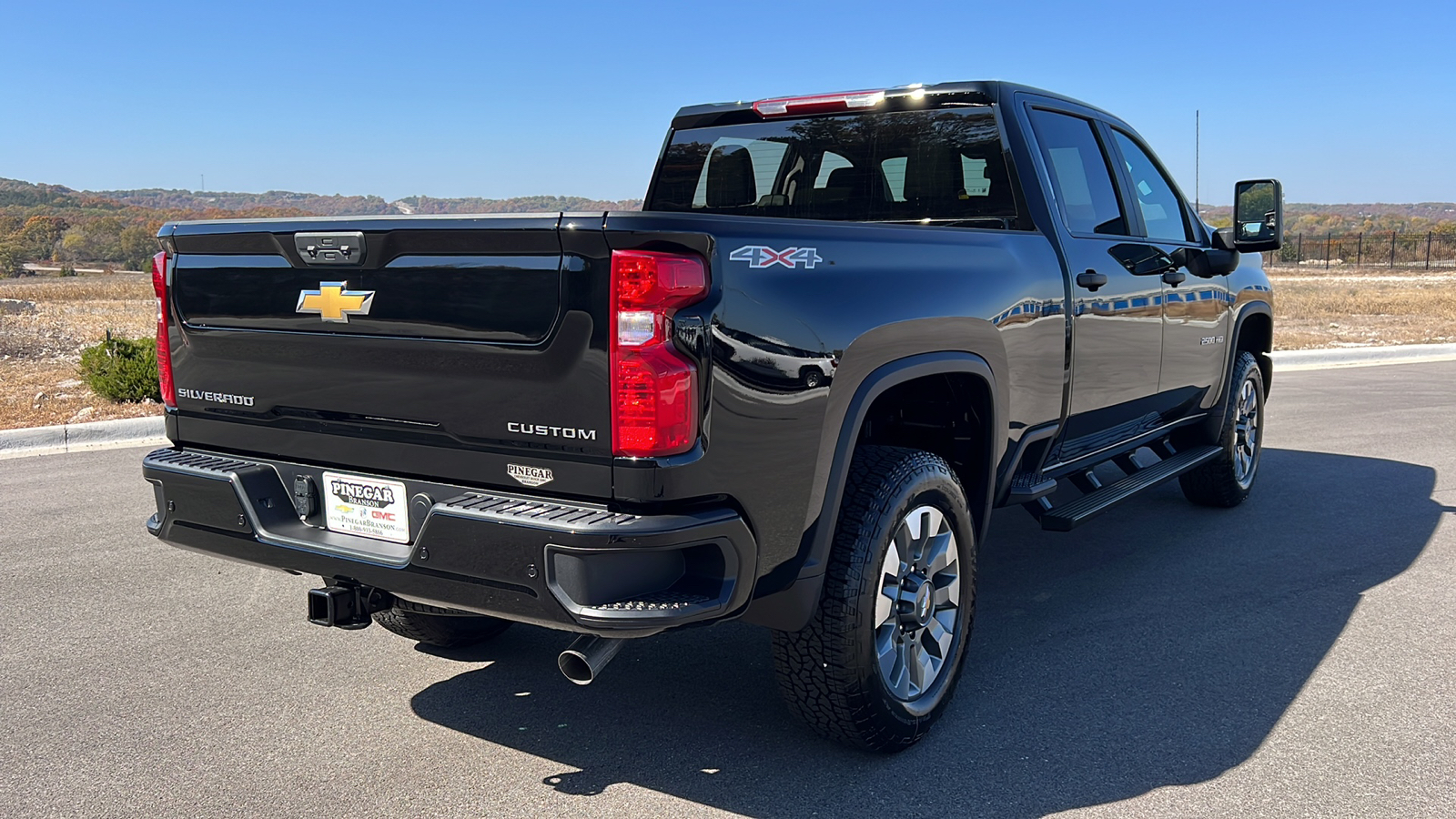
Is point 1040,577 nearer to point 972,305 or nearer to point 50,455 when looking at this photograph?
point 972,305

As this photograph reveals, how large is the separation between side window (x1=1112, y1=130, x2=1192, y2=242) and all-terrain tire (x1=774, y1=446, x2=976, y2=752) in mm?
2474

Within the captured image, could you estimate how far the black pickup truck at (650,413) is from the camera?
A: 2.71 meters

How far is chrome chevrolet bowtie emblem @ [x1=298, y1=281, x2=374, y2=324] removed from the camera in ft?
9.93

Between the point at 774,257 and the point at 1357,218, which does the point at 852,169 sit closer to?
the point at 774,257

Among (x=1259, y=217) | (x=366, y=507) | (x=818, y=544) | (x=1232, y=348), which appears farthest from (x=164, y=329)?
Result: (x=1232, y=348)

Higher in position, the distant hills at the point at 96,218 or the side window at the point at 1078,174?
the distant hills at the point at 96,218

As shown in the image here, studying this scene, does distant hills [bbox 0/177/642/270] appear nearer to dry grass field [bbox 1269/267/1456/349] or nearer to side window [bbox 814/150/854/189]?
dry grass field [bbox 1269/267/1456/349]

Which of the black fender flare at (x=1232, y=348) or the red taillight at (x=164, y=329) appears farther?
the black fender flare at (x=1232, y=348)

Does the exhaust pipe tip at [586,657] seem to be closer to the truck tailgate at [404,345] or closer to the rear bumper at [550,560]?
the rear bumper at [550,560]

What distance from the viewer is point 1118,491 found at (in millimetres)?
4898

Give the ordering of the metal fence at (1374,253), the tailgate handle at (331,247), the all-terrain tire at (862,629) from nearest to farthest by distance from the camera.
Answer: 1. the tailgate handle at (331,247)
2. the all-terrain tire at (862,629)
3. the metal fence at (1374,253)

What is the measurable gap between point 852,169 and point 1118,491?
5.77 feet

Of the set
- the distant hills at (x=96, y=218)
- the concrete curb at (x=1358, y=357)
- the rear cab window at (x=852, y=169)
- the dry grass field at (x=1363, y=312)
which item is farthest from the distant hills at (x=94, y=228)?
the rear cab window at (x=852, y=169)

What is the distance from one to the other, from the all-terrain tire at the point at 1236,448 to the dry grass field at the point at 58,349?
798 centimetres
